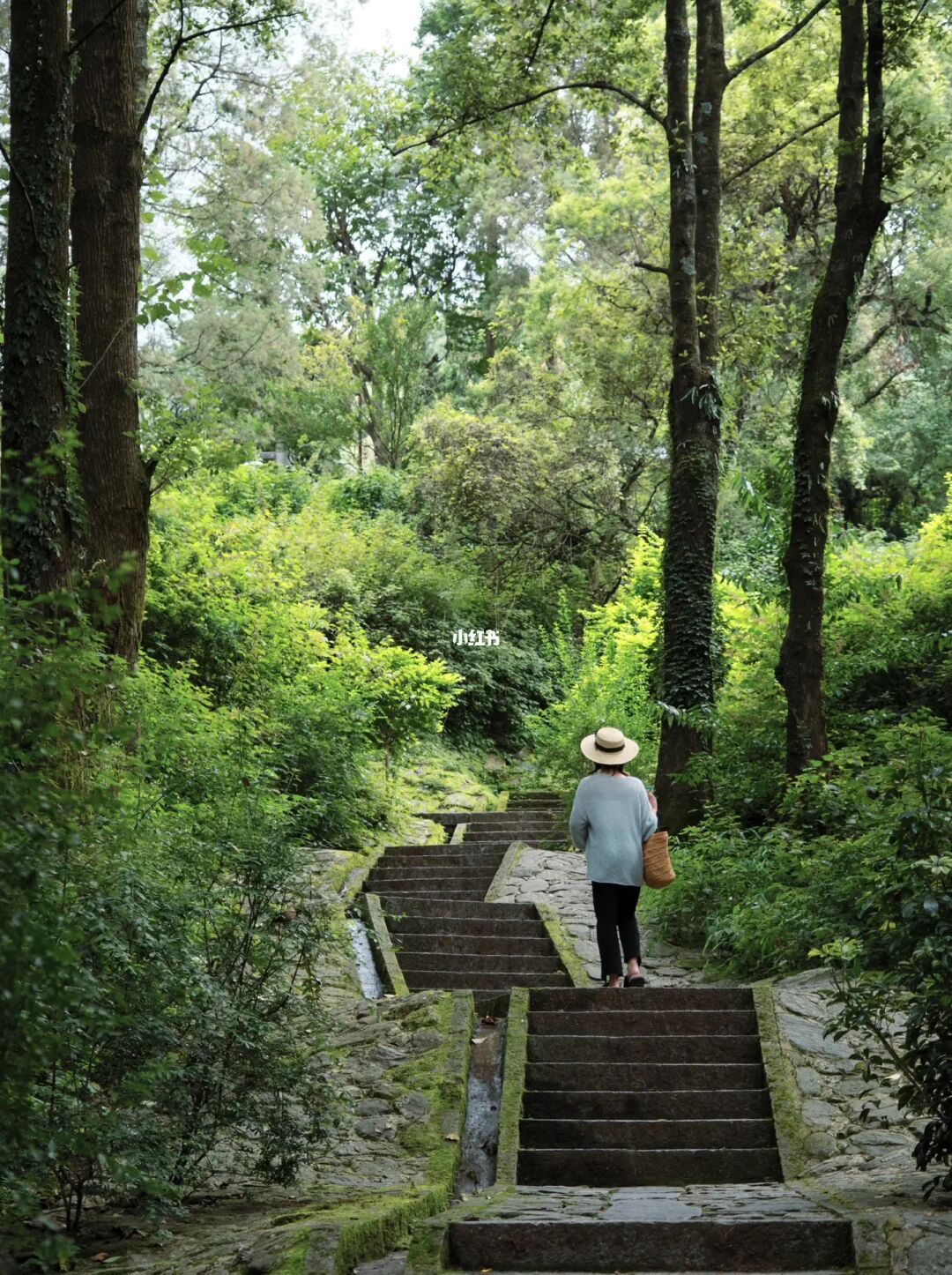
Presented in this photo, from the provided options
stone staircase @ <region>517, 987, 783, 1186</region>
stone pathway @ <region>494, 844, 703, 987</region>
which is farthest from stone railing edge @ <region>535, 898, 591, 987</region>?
stone staircase @ <region>517, 987, 783, 1186</region>

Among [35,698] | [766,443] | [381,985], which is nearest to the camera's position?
[35,698]

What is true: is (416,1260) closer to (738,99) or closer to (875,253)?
(738,99)

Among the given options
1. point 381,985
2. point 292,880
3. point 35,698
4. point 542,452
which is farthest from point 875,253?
point 35,698

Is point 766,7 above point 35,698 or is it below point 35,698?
above

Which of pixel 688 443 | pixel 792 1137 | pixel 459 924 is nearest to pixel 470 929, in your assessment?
pixel 459 924

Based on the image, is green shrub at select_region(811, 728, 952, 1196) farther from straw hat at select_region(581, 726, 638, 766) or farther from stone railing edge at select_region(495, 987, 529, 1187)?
straw hat at select_region(581, 726, 638, 766)

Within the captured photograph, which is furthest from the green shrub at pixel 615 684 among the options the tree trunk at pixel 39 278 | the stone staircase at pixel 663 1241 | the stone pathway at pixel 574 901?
the stone staircase at pixel 663 1241

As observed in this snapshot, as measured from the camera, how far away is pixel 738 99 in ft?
80.6

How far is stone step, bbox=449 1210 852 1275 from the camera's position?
552 centimetres

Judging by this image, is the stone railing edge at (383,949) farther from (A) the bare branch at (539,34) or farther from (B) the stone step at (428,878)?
(A) the bare branch at (539,34)

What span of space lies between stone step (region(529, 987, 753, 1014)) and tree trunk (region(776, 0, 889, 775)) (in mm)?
4194

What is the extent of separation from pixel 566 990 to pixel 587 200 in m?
23.8

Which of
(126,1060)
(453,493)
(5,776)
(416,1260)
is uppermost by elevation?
(453,493)

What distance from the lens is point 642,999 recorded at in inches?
356
